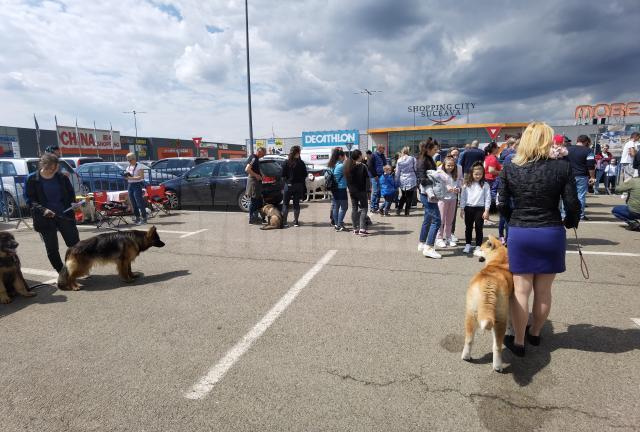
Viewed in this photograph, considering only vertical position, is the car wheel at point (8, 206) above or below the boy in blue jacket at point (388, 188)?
below

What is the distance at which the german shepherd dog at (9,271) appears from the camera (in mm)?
3955

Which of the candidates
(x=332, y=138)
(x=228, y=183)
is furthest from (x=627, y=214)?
(x=332, y=138)

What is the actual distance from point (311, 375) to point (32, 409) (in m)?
1.91

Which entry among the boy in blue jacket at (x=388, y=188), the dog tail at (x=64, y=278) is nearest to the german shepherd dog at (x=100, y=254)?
the dog tail at (x=64, y=278)

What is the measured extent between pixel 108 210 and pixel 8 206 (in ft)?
13.2

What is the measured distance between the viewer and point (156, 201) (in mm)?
10055

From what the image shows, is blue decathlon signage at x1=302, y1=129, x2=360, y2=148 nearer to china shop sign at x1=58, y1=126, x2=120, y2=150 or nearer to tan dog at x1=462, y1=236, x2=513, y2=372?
china shop sign at x1=58, y1=126, x2=120, y2=150

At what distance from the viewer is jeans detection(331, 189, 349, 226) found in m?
7.36

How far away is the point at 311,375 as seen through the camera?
8.62 feet

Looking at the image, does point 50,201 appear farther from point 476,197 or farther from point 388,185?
point 388,185

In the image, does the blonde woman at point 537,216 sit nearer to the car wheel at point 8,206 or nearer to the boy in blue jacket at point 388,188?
the boy in blue jacket at point 388,188

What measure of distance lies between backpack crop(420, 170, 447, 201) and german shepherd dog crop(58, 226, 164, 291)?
4.33 m

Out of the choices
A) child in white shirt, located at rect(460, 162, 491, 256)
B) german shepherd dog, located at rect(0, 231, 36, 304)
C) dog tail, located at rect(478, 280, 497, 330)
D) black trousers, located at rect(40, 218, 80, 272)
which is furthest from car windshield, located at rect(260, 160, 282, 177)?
dog tail, located at rect(478, 280, 497, 330)

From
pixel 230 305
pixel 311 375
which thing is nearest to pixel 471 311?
pixel 311 375
